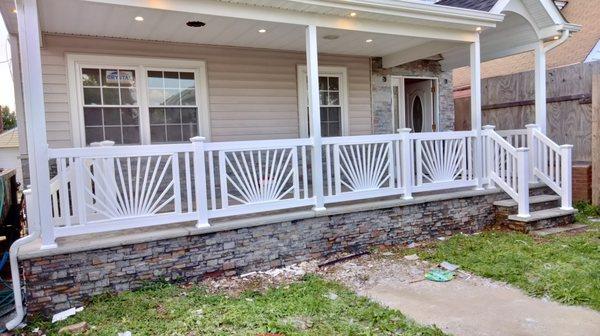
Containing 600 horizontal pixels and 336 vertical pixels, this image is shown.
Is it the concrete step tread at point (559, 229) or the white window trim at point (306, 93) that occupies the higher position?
the white window trim at point (306, 93)

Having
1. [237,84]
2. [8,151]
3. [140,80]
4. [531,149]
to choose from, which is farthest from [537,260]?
[8,151]

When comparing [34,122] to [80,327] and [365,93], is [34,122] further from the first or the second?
[365,93]

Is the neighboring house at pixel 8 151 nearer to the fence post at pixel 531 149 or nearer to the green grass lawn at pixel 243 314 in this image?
the green grass lawn at pixel 243 314

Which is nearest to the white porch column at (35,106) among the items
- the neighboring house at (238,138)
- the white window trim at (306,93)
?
the neighboring house at (238,138)

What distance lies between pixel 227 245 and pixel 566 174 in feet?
17.7

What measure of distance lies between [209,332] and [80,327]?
1.12 metres

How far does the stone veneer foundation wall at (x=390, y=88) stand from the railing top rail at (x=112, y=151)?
4.87m

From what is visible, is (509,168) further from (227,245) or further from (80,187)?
(80,187)

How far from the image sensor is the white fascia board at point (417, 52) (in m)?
7.31

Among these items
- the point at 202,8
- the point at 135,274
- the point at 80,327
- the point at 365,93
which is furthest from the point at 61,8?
the point at 365,93

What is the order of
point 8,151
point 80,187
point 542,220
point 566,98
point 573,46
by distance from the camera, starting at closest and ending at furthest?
1. point 80,187
2. point 542,220
3. point 566,98
4. point 573,46
5. point 8,151

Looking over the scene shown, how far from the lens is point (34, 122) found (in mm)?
4062

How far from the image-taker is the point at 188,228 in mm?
4746

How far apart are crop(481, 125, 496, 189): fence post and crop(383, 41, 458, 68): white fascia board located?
1.53 meters
